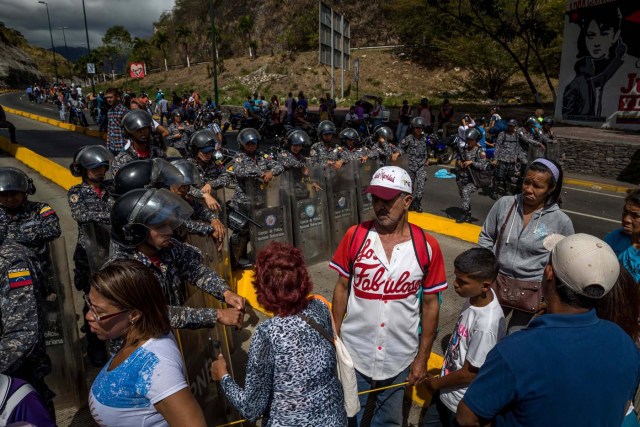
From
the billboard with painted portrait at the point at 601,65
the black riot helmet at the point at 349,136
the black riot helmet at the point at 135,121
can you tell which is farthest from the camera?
the billboard with painted portrait at the point at 601,65

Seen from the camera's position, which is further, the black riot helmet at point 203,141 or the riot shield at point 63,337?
the black riot helmet at point 203,141

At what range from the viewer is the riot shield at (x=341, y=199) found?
6.31 m

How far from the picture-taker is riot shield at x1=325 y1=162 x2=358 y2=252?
6309mm

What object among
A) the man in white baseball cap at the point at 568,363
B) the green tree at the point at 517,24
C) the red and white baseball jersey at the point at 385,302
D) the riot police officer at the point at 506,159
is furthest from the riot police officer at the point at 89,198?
the green tree at the point at 517,24

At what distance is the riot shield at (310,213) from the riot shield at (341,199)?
11 cm

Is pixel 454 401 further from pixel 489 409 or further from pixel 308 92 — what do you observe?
pixel 308 92

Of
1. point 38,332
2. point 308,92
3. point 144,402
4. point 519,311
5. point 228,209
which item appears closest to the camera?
point 144,402

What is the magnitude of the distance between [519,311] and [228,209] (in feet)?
11.6

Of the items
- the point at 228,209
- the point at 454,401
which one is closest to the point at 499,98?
the point at 228,209

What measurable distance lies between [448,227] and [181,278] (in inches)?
212

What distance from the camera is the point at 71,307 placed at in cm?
324

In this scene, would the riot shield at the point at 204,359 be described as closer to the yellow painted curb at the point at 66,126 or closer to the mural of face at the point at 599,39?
the mural of face at the point at 599,39

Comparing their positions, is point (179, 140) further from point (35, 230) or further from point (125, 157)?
point (35, 230)

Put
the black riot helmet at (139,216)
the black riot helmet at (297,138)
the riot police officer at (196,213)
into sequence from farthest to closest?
the black riot helmet at (297,138) < the riot police officer at (196,213) < the black riot helmet at (139,216)
